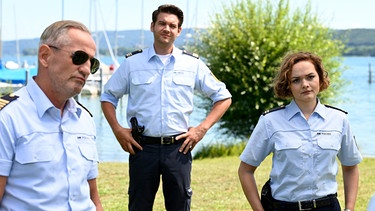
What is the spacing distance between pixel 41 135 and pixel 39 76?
26 centimetres

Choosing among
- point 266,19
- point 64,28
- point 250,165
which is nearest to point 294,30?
point 266,19

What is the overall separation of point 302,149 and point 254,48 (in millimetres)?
13363

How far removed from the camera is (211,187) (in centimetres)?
1091

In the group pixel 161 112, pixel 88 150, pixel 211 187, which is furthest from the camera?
pixel 211 187

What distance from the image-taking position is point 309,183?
428 cm

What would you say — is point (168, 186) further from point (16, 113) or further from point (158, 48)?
point (16, 113)

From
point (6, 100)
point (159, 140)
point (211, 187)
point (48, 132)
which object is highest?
point (6, 100)

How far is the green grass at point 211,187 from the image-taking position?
9.30 m

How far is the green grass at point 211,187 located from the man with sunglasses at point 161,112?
113 inches

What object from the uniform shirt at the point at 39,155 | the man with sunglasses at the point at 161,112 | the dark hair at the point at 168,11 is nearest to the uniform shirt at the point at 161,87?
the man with sunglasses at the point at 161,112

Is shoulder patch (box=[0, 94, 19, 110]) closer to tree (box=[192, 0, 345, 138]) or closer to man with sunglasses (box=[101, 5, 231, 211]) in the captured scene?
man with sunglasses (box=[101, 5, 231, 211])

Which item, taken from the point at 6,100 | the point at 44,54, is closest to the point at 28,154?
the point at 6,100

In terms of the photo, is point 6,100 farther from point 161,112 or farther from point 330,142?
point 161,112

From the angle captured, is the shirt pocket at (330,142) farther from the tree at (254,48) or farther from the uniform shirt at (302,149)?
the tree at (254,48)
